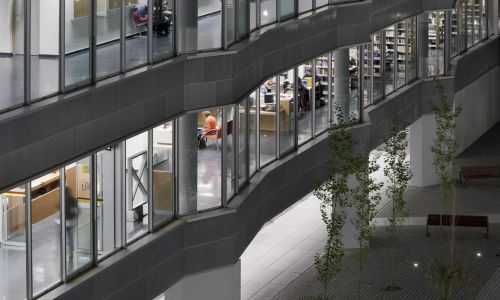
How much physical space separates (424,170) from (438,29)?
4893mm

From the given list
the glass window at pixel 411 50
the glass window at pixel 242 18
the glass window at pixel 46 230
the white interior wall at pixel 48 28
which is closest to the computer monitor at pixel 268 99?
the glass window at pixel 242 18

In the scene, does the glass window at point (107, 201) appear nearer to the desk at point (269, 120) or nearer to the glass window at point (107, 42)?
the glass window at point (107, 42)

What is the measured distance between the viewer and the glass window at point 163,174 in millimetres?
24375

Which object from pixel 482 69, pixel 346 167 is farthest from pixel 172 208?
pixel 482 69

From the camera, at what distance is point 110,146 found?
21859 millimetres

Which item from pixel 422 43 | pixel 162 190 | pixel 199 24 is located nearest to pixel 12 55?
pixel 162 190

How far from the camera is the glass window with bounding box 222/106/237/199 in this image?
2622 cm

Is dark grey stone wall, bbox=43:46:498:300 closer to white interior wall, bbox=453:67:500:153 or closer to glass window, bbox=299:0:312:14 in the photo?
glass window, bbox=299:0:312:14

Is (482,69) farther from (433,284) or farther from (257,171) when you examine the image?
(257,171)

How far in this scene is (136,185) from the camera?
23.7 metres

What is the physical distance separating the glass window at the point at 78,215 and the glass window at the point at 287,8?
30.7 ft

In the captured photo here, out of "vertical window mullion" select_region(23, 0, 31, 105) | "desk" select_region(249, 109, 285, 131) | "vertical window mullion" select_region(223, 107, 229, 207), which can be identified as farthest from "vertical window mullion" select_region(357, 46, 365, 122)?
"vertical window mullion" select_region(23, 0, 31, 105)

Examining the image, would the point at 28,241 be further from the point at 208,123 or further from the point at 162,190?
the point at 208,123

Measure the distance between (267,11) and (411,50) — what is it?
46.8 feet
